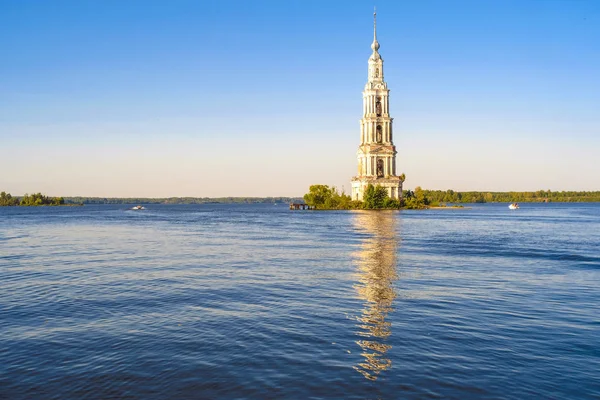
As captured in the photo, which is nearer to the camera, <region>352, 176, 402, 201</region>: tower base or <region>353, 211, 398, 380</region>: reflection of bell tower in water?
<region>353, 211, 398, 380</region>: reflection of bell tower in water

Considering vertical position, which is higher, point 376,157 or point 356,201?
point 376,157

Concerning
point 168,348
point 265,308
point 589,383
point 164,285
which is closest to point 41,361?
point 168,348

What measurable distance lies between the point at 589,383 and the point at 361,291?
46.8 ft

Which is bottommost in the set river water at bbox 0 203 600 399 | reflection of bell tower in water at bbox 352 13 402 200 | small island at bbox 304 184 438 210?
river water at bbox 0 203 600 399

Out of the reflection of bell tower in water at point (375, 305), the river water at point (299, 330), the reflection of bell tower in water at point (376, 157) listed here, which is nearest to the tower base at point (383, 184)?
the reflection of bell tower in water at point (376, 157)

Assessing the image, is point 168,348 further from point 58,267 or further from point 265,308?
point 58,267

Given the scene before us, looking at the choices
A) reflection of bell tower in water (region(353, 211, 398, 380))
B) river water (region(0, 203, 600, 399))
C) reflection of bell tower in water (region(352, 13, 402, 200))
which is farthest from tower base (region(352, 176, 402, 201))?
river water (region(0, 203, 600, 399))

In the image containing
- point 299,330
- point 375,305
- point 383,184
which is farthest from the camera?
point 383,184

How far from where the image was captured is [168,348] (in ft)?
56.6

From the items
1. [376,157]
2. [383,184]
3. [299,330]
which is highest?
[376,157]

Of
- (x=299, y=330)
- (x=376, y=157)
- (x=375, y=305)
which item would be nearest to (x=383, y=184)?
(x=376, y=157)

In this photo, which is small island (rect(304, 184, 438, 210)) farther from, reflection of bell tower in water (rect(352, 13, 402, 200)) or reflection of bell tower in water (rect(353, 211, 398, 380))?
reflection of bell tower in water (rect(353, 211, 398, 380))

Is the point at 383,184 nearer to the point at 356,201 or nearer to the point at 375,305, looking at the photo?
the point at 356,201

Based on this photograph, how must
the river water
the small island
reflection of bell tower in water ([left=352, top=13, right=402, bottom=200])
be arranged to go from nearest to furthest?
the river water < the small island < reflection of bell tower in water ([left=352, top=13, right=402, bottom=200])
